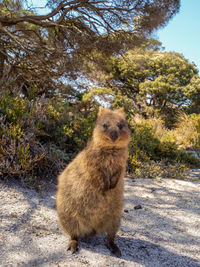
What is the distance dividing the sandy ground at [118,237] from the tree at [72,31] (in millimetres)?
4639

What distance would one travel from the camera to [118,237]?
2.38m

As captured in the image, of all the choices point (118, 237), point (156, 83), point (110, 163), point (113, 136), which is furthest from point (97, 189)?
point (156, 83)

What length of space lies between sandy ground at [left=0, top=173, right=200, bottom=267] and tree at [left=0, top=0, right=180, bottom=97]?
4639mm

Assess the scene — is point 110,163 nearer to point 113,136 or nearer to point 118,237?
point 113,136

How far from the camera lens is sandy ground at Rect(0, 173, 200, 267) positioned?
76.2 inches

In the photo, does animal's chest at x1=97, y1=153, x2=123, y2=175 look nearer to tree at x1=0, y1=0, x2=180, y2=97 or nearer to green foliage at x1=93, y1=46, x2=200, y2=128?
tree at x1=0, y1=0, x2=180, y2=97

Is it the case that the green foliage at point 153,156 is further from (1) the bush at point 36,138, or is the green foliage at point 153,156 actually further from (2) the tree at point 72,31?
(2) the tree at point 72,31

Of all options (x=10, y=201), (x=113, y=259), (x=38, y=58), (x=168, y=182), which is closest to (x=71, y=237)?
(x=113, y=259)

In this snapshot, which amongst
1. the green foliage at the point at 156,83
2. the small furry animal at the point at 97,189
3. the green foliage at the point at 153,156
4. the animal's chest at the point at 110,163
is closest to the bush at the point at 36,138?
the green foliage at the point at 153,156

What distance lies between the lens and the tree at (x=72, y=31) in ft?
22.5

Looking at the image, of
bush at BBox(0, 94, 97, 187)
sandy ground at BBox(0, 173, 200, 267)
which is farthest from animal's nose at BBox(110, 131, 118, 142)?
bush at BBox(0, 94, 97, 187)

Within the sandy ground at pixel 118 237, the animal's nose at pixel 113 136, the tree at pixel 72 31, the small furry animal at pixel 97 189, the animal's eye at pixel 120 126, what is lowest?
the sandy ground at pixel 118 237

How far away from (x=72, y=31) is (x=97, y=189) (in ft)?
21.5

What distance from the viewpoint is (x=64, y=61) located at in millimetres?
7215
